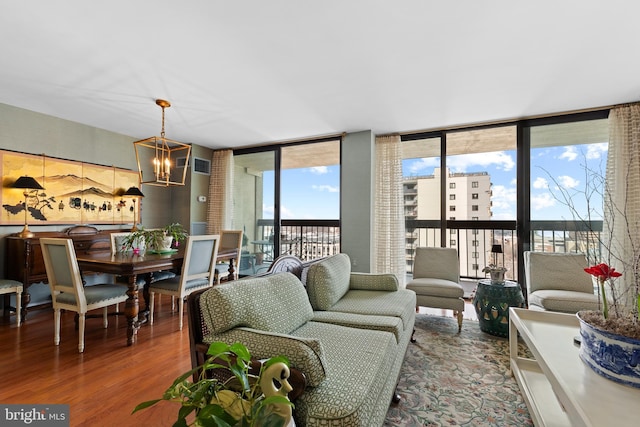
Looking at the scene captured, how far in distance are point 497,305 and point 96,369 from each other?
3450mm

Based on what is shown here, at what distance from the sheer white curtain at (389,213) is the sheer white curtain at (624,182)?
7.37ft

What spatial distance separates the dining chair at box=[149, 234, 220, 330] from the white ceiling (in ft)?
5.27

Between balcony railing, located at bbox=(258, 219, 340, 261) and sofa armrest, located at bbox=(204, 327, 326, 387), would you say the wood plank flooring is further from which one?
balcony railing, located at bbox=(258, 219, 340, 261)

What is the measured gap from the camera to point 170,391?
36.0 inches

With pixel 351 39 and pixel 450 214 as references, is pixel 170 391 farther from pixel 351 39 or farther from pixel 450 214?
pixel 450 214

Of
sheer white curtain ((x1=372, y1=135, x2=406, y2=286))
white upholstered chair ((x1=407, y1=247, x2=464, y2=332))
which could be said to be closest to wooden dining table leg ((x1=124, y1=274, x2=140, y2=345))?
white upholstered chair ((x1=407, y1=247, x2=464, y2=332))

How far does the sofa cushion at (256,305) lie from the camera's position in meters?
1.45

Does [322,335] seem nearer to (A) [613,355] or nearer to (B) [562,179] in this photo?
(A) [613,355]

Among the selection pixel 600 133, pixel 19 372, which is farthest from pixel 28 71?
pixel 600 133

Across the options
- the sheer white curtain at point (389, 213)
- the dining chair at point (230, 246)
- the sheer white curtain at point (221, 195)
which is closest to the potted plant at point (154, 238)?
the dining chair at point (230, 246)

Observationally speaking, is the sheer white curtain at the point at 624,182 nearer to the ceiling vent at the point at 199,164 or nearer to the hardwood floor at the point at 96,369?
the hardwood floor at the point at 96,369

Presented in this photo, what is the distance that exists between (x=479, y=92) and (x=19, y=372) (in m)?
4.62

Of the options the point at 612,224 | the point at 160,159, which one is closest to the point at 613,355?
the point at 612,224

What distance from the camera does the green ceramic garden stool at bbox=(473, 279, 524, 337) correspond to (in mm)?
2877
